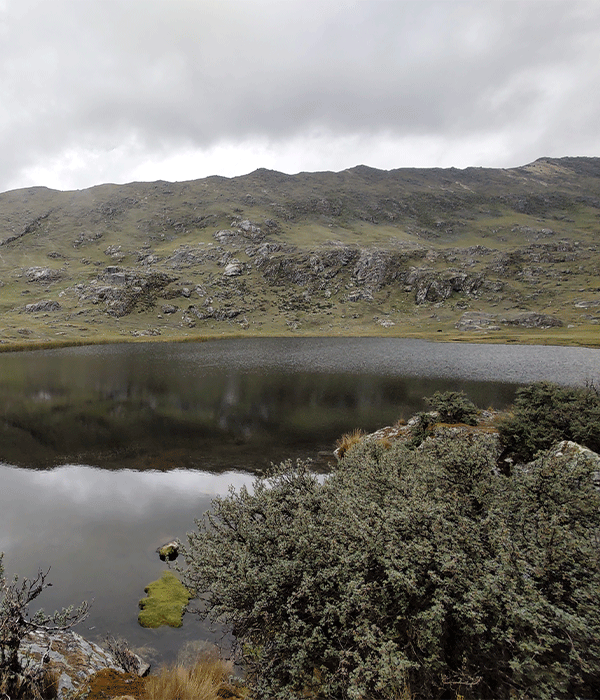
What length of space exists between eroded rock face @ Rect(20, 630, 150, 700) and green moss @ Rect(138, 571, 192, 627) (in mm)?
2180

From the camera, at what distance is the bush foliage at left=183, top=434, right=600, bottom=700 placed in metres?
5.53

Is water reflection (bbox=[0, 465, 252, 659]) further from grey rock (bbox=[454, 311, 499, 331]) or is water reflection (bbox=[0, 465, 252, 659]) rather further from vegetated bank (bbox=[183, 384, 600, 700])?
grey rock (bbox=[454, 311, 499, 331])

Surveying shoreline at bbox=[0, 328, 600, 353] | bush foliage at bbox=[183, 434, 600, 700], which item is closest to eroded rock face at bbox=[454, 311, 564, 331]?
shoreline at bbox=[0, 328, 600, 353]

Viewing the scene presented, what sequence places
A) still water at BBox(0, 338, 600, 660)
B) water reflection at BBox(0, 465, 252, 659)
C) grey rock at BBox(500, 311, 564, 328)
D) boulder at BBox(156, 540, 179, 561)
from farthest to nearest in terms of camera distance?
1. grey rock at BBox(500, 311, 564, 328)
2. boulder at BBox(156, 540, 179, 561)
3. still water at BBox(0, 338, 600, 660)
4. water reflection at BBox(0, 465, 252, 659)

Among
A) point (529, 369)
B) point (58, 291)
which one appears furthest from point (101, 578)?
point (58, 291)

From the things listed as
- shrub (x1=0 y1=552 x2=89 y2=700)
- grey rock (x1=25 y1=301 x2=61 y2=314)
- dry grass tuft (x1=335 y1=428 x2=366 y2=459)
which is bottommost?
dry grass tuft (x1=335 y1=428 x2=366 y2=459)

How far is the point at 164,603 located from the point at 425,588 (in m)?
10.9

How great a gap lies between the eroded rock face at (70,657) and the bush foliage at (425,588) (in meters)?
2.60

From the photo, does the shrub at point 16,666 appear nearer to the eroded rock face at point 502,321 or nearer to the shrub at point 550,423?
the shrub at point 550,423

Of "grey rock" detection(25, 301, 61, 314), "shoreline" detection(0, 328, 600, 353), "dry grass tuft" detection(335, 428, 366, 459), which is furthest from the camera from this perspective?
"grey rock" detection(25, 301, 61, 314)

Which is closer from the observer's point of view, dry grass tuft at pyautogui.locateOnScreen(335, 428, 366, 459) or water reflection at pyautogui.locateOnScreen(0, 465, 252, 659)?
water reflection at pyautogui.locateOnScreen(0, 465, 252, 659)

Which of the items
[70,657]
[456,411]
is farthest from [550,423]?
[70,657]

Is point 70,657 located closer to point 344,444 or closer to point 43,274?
point 344,444

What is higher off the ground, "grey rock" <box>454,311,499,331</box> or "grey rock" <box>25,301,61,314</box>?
"grey rock" <box>25,301,61,314</box>
